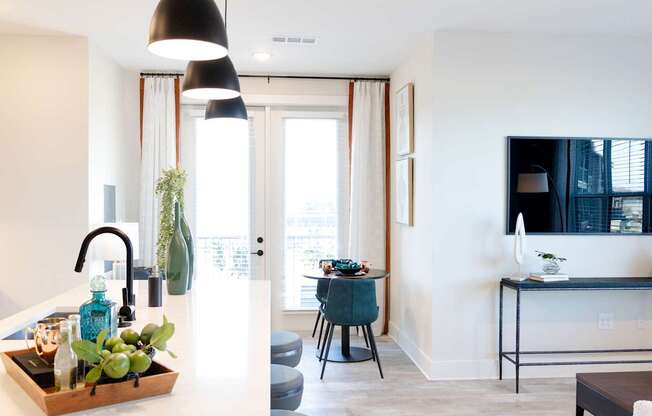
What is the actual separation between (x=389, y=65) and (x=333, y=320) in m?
2.50

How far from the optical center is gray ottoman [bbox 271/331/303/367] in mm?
2707

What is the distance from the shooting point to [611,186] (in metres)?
4.40

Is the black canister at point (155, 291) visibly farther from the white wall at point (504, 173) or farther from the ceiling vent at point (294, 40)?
the ceiling vent at point (294, 40)

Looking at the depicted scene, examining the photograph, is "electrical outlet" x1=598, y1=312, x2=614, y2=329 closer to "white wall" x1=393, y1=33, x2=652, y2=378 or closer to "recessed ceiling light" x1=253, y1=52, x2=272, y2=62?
"white wall" x1=393, y1=33, x2=652, y2=378

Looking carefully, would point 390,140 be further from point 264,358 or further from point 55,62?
point 264,358

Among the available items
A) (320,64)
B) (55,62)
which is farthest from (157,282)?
(320,64)

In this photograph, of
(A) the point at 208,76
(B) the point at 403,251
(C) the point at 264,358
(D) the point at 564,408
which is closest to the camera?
(C) the point at 264,358

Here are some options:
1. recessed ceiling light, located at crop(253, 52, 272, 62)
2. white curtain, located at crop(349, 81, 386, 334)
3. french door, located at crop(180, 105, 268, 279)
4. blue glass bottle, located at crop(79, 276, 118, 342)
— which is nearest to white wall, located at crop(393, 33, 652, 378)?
white curtain, located at crop(349, 81, 386, 334)

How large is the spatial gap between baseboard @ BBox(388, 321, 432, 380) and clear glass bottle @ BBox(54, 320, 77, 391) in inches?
133

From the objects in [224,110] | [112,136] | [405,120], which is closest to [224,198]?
[112,136]

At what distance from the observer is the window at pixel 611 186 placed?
172 inches

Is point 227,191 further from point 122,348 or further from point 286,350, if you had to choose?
point 122,348

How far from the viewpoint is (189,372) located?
1603 millimetres

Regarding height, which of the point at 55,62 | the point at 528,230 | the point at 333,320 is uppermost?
the point at 55,62
